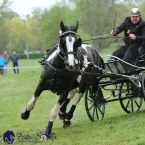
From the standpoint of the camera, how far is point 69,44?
6.82m

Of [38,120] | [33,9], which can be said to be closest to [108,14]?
[38,120]

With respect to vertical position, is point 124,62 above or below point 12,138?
above

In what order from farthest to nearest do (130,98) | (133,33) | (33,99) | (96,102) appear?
(130,98) < (96,102) < (133,33) < (33,99)

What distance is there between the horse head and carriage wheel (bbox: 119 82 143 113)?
2.86m

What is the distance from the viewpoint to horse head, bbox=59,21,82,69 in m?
6.69

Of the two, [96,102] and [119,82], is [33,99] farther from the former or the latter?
[119,82]

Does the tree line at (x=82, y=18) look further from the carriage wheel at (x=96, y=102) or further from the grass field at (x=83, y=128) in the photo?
the carriage wheel at (x=96, y=102)

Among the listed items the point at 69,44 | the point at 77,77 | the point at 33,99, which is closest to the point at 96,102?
the point at 77,77

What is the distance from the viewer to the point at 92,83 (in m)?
9.06

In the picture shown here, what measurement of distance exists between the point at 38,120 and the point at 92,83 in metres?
1.69

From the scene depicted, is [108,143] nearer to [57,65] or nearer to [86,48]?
[57,65]

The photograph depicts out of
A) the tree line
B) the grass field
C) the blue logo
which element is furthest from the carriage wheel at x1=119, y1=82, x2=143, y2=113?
the tree line

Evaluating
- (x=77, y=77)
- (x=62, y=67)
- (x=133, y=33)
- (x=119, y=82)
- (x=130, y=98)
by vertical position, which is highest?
(x=133, y=33)

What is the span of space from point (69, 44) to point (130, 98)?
3279mm
